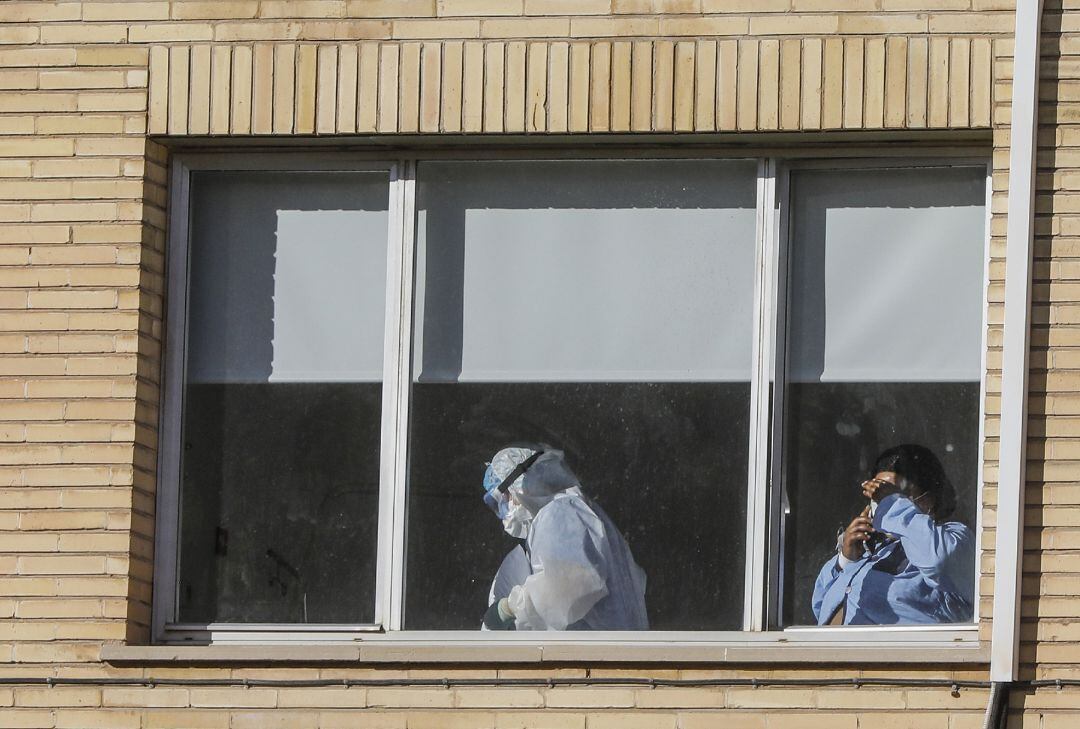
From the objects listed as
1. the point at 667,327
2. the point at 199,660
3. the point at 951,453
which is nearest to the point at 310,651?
the point at 199,660

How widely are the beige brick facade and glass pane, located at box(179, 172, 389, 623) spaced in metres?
0.20

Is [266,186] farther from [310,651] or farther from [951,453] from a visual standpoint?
[951,453]

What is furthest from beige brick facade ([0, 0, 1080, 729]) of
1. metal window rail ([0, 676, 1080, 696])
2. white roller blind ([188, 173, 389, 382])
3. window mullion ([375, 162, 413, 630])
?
window mullion ([375, 162, 413, 630])

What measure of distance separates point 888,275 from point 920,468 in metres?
0.66

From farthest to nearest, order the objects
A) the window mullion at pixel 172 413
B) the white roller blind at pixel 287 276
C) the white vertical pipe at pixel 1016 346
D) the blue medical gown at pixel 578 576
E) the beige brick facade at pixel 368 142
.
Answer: the white roller blind at pixel 287 276
the window mullion at pixel 172 413
the blue medical gown at pixel 578 576
the beige brick facade at pixel 368 142
the white vertical pipe at pixel 1016 346

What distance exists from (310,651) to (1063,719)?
2.38 metres

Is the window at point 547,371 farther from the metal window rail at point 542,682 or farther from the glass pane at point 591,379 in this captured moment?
the metal window rail at point 542,682

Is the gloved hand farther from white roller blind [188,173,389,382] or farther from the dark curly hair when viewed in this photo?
the dark curly hair

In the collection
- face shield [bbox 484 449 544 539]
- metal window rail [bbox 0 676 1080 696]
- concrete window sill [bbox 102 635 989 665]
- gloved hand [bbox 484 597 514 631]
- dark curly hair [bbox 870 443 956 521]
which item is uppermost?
dark curly hair [bbox 870 443 956 521]

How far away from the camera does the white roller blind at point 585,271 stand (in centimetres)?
699

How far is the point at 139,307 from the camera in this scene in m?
6.90

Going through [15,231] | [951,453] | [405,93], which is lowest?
[951,453]

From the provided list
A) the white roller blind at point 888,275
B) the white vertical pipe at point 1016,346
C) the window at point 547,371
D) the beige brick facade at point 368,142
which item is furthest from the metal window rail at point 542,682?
the white roller blind at point 888,275

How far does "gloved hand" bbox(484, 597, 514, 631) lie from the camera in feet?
22.5
